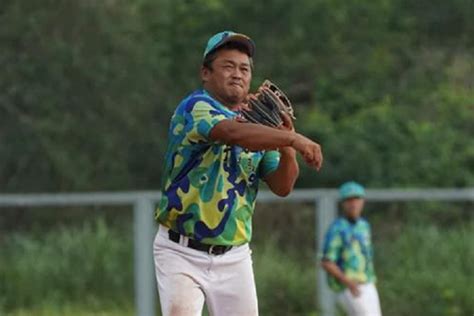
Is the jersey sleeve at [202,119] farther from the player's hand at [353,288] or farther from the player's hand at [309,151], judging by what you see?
the player's hand at [353,288]

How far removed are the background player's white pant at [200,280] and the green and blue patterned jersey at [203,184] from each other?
3.7 inches

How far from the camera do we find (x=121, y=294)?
17.9m

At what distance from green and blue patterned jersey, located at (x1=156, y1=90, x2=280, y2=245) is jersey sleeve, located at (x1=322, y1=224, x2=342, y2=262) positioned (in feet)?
23.3

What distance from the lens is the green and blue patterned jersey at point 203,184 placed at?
25.3 feet

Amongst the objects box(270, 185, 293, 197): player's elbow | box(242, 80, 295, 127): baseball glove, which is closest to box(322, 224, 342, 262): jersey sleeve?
box(270, 185, 293, 197): player's elbow

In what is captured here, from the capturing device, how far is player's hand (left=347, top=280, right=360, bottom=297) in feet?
48.8

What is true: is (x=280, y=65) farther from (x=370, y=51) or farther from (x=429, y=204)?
(x=429, y=204)

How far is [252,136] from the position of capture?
733 centimetres

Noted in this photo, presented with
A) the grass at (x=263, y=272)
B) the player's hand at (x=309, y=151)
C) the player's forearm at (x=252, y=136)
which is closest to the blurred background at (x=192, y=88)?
the grass at (x=263, y=272)

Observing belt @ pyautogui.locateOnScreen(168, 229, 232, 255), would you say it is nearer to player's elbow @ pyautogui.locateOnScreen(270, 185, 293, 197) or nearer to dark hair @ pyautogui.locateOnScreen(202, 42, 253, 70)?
player's elbow @ pyautogui.locateOnScreen(270, 185, 293, 197)

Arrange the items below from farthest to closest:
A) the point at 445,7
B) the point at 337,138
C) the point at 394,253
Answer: the point at 445,7
the point at 337,138
the point at 394,253

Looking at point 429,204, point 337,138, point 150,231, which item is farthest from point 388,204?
point 337,138

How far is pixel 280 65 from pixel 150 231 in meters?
6.99

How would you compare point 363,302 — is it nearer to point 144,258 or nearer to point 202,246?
point 144,258
